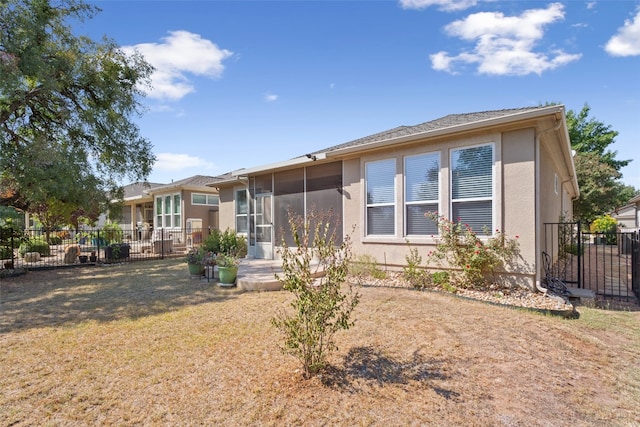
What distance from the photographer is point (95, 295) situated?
754cm

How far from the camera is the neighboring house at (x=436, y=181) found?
6230 mm

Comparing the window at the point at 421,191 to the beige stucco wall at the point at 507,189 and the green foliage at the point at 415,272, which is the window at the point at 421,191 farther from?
the green foliage at the point at 415,272

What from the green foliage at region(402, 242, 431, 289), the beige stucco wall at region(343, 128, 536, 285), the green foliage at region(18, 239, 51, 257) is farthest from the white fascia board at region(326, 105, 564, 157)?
the green foliage at region(18, 239, 51, 257)

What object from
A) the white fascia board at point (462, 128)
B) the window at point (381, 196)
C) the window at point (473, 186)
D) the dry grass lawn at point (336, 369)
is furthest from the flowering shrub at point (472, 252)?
the white fascia board at point (462, 128)

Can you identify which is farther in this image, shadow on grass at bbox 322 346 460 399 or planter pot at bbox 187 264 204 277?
planter pot at bbox 187 264 204 277

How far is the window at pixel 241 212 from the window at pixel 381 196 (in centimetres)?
588

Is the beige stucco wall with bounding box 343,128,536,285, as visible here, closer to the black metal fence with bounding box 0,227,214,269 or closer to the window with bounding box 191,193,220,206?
the black metal fence with bounding box 0,227,214,269

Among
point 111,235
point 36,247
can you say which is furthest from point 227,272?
point 36,247

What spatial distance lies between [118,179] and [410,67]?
12616mm

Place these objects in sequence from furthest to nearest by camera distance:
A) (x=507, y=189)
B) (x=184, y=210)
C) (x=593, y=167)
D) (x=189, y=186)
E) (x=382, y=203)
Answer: (x=593, y=167), (x=184, y=210), (x=189, y=186), (x=382, y=203), (x=507, y=189)

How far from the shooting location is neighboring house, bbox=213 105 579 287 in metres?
6.23

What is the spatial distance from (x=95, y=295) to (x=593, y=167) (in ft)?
96.7

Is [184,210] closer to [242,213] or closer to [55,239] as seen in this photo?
[242,213]

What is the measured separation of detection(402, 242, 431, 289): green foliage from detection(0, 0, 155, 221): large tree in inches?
414
